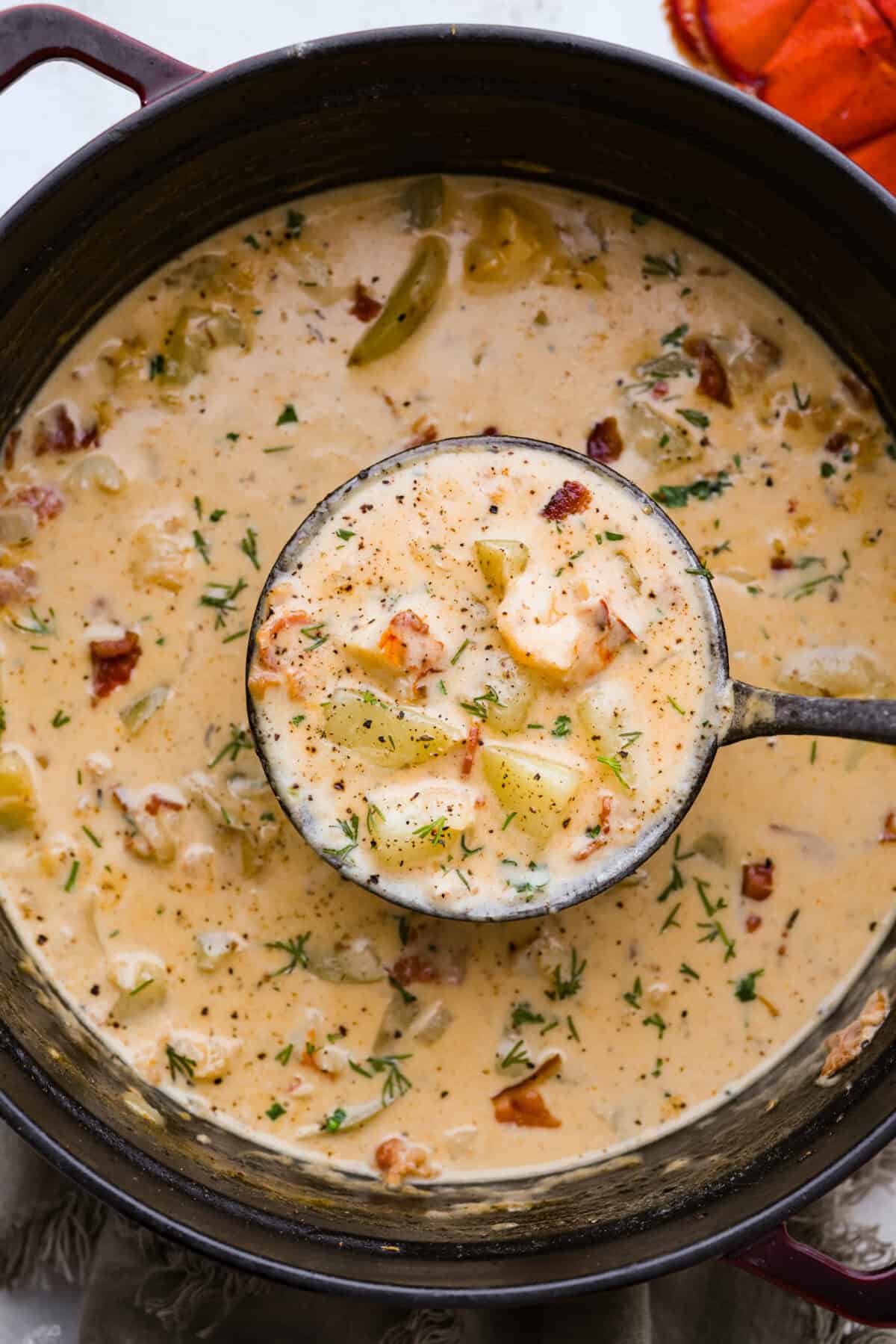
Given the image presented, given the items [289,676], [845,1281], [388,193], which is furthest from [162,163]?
[845,1281]

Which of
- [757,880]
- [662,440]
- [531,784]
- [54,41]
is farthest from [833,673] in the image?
[54,41]

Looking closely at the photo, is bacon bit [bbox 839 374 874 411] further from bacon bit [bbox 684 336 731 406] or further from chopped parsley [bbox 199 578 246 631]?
chopped parsley [bbox 199 578 246 631]

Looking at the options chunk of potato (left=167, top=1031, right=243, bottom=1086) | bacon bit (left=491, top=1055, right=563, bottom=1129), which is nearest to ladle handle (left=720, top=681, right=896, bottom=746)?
bacon bit (left=491, top=1055, right=563, bottom=1129)

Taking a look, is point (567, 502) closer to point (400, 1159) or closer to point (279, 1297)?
point (400, 1159)

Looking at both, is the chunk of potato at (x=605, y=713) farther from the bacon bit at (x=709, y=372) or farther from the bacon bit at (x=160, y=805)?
the bacon bit at (x=160, y=805)

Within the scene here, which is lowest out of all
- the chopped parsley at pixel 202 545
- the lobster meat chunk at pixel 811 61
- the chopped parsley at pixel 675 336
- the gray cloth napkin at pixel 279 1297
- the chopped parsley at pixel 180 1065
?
the gray cloth napkin at pixel 279 1297

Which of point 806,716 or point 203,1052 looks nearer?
point 806,716

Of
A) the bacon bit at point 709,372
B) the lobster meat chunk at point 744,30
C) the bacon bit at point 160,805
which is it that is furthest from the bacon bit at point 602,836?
the lobster meat chunk at point 744,30

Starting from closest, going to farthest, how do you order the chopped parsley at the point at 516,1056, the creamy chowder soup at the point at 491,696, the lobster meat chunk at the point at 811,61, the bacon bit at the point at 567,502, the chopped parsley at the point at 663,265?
the creamy chowder soup at the point at 491,696, the bacon bit at the point at 567,502, the chopped parsley at the point at 516,1056, the chopped parsley at the point at 663,265, the lobster meat chunk at the point at 811,61
